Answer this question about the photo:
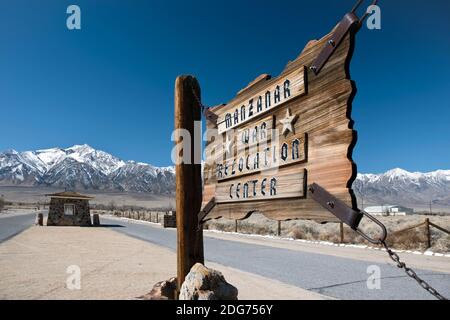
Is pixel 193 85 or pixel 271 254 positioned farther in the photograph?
pixel 271 254

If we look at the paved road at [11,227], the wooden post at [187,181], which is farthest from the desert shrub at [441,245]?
the paved road at [11,227]

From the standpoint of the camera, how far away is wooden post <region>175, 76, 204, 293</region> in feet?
14.2

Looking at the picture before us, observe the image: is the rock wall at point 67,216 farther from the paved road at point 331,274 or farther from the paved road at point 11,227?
the paved road at point 331,274

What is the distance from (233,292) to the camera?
4.32 meters

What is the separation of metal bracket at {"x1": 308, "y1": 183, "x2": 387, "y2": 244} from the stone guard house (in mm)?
30962

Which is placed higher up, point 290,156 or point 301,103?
point 301,103

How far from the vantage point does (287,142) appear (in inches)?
130

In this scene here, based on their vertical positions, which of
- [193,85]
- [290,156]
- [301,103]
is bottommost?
[290,156]

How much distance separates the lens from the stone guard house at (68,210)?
3133cm

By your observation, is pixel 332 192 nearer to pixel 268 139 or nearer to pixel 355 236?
pixel 268 139

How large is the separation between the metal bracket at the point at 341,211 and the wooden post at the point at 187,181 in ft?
5.74
